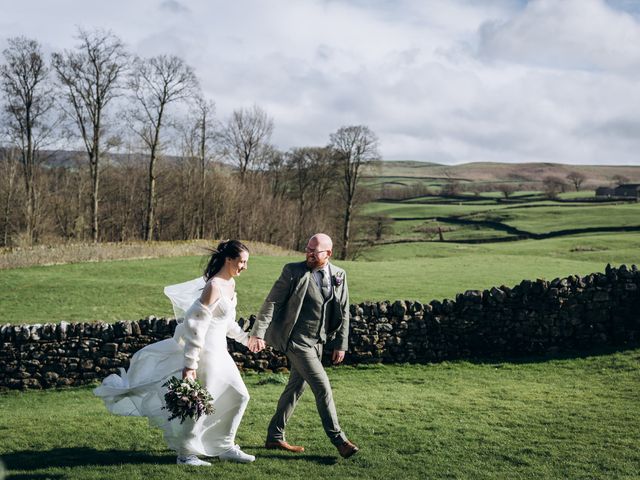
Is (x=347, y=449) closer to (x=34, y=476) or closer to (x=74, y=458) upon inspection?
(x=74, y=458)

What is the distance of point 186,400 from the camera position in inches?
271

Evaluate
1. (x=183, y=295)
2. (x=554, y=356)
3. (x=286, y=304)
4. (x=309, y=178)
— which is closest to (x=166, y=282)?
(x=554, y=356)

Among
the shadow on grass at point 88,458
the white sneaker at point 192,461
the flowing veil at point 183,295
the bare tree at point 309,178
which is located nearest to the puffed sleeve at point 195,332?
the flowing veil at point 183,295

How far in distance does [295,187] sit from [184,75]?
3428cm

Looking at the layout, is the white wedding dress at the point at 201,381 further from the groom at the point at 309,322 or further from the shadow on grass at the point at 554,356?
the shadow on grass at the point at 554,356

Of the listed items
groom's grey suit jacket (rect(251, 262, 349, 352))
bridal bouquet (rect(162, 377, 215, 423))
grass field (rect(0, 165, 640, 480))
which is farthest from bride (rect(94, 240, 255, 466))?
groom's grey suit jacket (rect(251, 262, 349, 352))

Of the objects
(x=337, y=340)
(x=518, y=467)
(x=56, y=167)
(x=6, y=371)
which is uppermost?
(x=56, y=167)

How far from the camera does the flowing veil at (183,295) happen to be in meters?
8.16

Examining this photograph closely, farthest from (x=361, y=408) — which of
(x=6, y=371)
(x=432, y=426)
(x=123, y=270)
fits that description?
(x=123, y=270)

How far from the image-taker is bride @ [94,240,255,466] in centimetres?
723

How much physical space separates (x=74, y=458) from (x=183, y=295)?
2.26m

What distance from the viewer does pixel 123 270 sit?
28234 mm

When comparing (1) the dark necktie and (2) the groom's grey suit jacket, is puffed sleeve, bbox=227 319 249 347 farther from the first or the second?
(1) the dark necktie

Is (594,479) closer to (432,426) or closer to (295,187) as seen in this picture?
(432,426)
